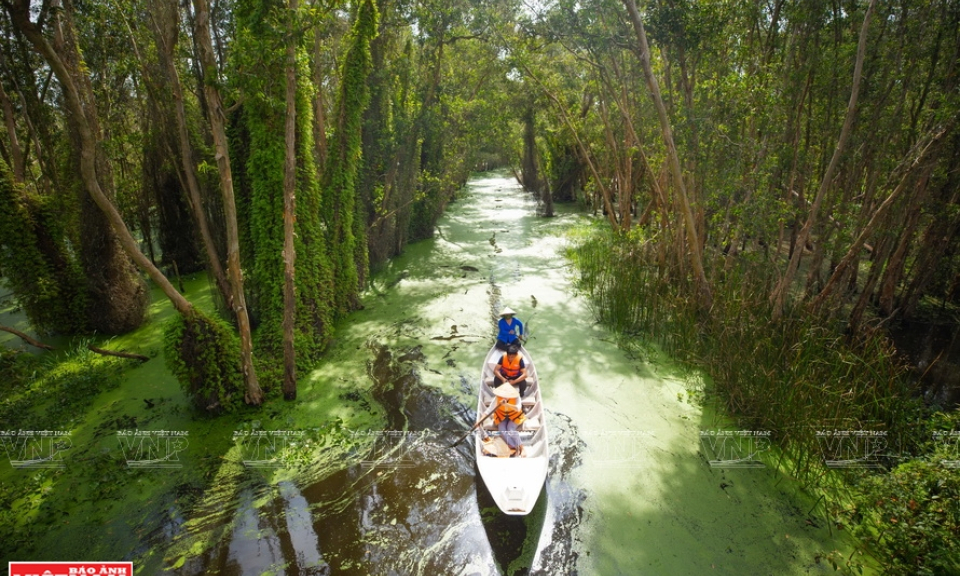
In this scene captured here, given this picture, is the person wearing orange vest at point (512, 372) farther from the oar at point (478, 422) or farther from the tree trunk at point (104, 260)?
the tree trunk at point (104, 260)

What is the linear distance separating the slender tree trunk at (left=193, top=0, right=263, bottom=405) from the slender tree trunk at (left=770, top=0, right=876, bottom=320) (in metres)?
7.25

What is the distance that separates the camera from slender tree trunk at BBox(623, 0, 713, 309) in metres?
6.22

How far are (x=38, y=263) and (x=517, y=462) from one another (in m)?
8.51

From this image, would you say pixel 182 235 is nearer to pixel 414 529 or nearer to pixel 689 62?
pixel 414 529

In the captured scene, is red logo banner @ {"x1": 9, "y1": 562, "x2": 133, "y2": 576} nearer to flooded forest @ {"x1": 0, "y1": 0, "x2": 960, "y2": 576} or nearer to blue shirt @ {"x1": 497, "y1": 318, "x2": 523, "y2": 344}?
flooded forest @ {"x1": 0, "y1": 0, "x2": 960, "y2": 576}

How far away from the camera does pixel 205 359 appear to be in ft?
17.9

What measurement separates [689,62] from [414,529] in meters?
8.77

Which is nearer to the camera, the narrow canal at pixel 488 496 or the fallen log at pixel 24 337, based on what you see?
the narrow canal at pixel 488 496

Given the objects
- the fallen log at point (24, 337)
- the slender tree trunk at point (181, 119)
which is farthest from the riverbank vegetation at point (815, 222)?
the fallen log at point (24, 337)

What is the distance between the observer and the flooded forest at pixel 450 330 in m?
4.20

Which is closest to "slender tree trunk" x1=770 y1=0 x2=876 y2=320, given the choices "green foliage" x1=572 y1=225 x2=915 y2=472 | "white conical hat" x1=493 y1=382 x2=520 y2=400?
"green foliage" x1=572 y1=225 x2=915 y2=472

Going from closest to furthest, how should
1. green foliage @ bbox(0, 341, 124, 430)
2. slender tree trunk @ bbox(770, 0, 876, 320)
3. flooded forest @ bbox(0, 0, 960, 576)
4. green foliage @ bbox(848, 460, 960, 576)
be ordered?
1. green foliage @ bbox(848, 460, 960, 576)
2. flooded forest @ bbox(0, 0, 960, 576)
3. slender tree trunk @ bbox(770, 0, 876, 320)
4. green foliage @ bbox(0, 341, 124, 430)

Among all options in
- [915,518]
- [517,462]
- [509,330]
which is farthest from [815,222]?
[517,462]

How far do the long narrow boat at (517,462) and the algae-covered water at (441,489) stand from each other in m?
0.35
